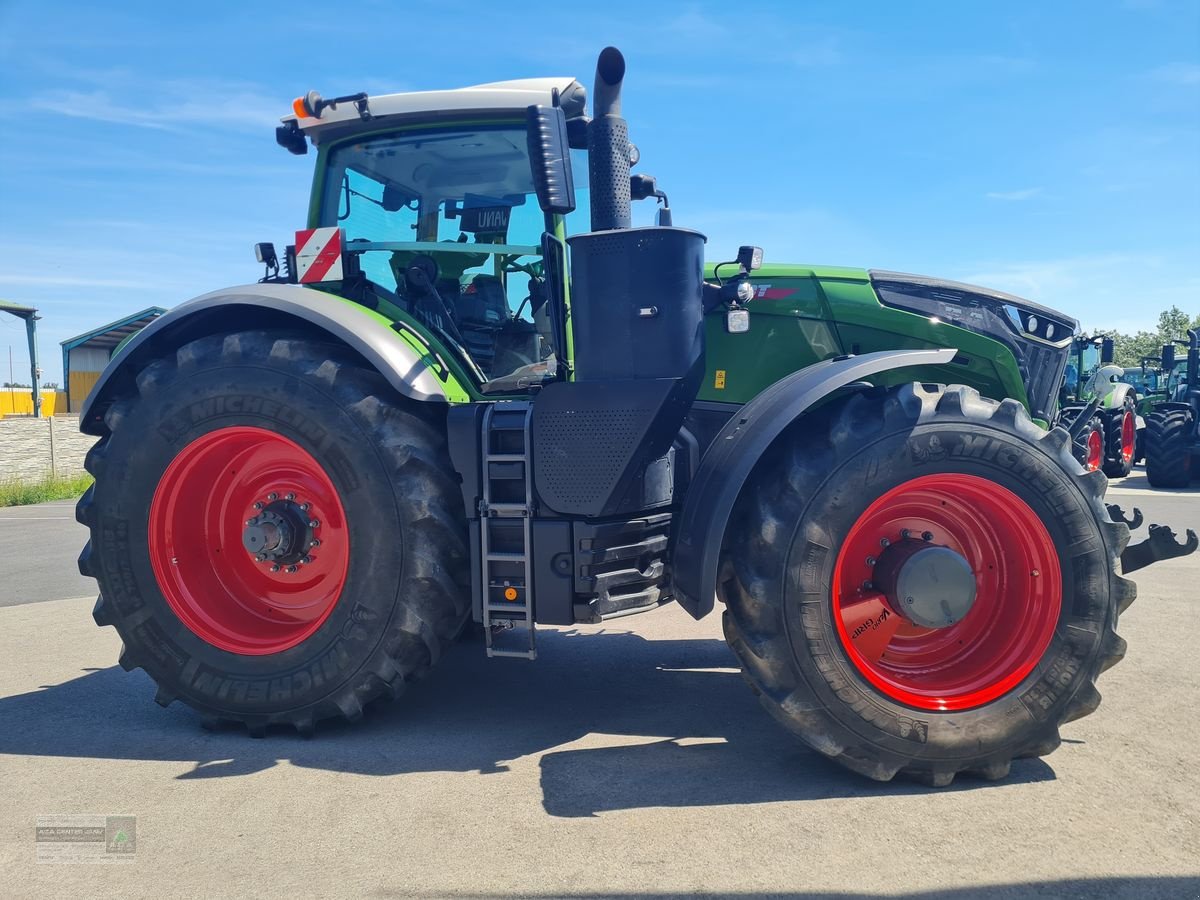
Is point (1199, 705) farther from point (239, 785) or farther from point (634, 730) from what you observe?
point (239, 785)

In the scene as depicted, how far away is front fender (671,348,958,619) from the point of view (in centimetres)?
293

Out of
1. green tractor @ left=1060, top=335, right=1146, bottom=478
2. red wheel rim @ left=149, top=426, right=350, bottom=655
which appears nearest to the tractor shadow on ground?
red wheel rim @ left=149, top=426, right=350, bottom=655

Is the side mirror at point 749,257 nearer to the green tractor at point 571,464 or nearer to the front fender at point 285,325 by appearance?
the green tractor at point 571,464

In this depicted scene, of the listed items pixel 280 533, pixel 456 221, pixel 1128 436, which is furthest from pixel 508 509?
pixel 1128 436

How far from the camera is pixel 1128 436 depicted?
56.3ft

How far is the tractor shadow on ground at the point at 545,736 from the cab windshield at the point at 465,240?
4.89ft

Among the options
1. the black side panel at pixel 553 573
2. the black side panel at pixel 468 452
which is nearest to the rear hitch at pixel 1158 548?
the black side panel at pixel 553 573

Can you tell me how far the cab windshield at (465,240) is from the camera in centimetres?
382

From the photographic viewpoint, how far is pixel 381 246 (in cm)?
387

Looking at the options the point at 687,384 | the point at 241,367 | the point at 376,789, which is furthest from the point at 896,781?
the point at 241,367

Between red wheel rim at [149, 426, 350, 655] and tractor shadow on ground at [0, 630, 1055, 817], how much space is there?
45 cm

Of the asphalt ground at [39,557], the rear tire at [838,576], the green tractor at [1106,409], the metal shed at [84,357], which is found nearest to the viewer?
the rear tire at [838,576]

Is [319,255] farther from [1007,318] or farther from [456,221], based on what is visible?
[1007,318]

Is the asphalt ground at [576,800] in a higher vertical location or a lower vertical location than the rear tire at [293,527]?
lower
